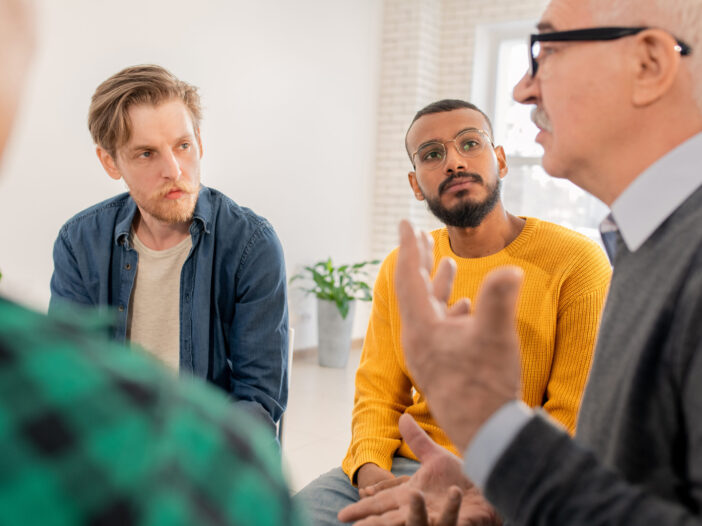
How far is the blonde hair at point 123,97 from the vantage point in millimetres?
1970

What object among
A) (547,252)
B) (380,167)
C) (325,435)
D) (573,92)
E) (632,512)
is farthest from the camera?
(380,167)

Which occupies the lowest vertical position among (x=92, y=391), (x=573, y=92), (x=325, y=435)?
(x=325, y=435)

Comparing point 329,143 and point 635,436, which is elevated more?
point 329,143

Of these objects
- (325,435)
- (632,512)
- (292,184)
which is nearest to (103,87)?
(632,512)

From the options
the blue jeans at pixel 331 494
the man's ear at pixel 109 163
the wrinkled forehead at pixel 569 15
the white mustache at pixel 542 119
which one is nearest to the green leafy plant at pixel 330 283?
the man's ear at pixel 109 163

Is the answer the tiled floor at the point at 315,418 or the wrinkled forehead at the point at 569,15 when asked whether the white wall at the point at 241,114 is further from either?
the wrinkled forehead at the point at 569,15

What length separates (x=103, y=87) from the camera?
A: 79.5 inches

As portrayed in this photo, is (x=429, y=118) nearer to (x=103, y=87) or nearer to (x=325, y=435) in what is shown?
(x=103, y=87)

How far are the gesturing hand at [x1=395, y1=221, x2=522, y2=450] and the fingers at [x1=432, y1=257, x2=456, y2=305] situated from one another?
88 mm

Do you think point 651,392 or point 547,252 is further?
point 547,252

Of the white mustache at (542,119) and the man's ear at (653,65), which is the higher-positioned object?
the man's ear at (653,65)

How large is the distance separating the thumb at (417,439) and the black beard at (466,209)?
0.89m

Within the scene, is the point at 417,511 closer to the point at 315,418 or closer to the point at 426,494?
the point at 426,494

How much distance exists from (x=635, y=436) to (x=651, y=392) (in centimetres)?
6
